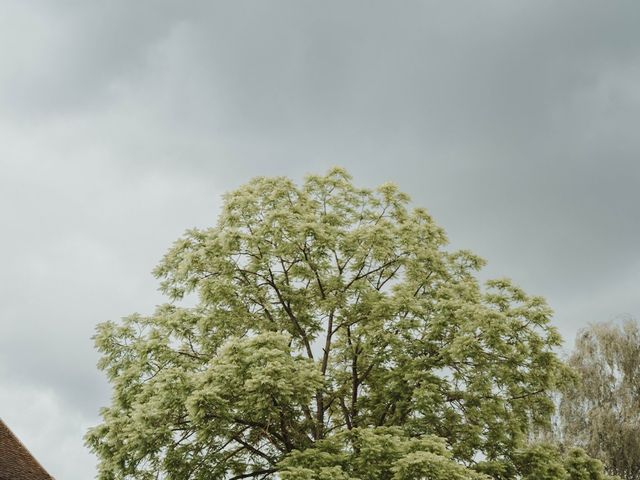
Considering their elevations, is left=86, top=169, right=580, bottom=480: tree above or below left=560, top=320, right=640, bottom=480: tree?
below

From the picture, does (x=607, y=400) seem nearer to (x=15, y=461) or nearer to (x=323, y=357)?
(x=323, y=357)

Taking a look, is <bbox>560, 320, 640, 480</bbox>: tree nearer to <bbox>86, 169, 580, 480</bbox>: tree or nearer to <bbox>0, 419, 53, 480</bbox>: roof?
<bbox>86, 169, 580, 480</bbox>: tree

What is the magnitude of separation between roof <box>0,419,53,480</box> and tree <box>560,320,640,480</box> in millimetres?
20269

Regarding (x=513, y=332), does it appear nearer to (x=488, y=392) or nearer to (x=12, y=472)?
(x=488, y=392)

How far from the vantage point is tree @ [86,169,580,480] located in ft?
49.0

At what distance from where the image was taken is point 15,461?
21.1 m

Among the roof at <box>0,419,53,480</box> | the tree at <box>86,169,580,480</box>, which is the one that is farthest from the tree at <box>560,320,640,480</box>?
the roof at <box>0,419,53,480</box>

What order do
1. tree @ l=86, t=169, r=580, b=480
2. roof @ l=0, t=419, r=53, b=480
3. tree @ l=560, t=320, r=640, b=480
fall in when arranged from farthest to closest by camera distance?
tree @ l=560, t=320, r=640, b=480, roof @ l=0, t=419, r=53, b=480, tree @ l=86, t=169, r=580, b=480

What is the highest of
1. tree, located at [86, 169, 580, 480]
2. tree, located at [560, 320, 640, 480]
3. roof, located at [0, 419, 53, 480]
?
tree, located at [560, 320, 640, 480]

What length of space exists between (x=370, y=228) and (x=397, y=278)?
2.84 m

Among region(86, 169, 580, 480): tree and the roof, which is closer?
region(86, 169, 580, 480): tree

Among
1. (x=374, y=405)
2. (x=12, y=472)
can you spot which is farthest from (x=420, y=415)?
(x=12, y=472)

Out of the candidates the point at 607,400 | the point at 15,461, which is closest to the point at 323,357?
the point at 15,461

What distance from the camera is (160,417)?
50.2 feet
